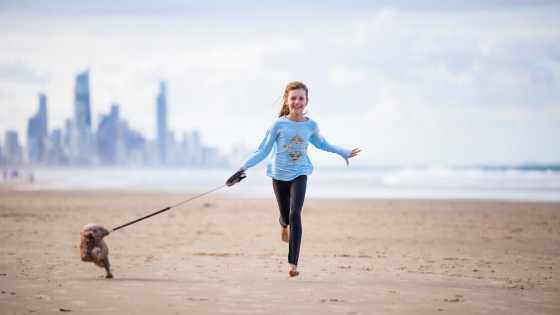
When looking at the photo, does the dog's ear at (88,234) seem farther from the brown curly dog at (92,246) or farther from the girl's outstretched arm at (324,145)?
the girl's outstretched arm at (324,145)

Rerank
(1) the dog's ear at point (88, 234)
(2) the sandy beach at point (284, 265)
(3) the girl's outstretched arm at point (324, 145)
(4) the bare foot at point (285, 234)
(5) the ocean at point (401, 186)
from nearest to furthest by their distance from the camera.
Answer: (2) the sandy beach at point (284, 265) < (1) the dog's ear at point (88, 234) < (3) the girl's outstretched arm at point (324, 145) < (4) the bare foot at point (285, 234) < (5) the ocean at point (401, 186)

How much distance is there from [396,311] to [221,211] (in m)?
13.0

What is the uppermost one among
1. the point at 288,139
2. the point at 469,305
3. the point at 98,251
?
the point at 288,139

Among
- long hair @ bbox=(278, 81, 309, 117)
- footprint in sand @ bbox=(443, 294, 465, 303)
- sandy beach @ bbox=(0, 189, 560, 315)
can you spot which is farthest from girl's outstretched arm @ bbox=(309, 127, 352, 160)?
footprint in sand @ bbox=(443, 294, 465, 303)

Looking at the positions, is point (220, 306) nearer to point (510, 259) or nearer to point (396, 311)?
point (396, 311)

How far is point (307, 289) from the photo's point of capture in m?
6.40

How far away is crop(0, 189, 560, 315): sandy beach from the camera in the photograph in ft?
18.5

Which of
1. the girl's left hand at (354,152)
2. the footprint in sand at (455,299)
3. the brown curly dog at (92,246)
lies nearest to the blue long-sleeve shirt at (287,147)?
the girl's left hand at (354,152)

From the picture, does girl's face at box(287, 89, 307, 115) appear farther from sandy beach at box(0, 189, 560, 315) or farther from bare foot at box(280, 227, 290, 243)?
sandy beach at box(0, 189, 560, 315)

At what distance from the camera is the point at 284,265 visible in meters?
8.20

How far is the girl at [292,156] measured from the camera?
22.7ft

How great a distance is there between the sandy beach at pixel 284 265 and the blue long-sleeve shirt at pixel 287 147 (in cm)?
133

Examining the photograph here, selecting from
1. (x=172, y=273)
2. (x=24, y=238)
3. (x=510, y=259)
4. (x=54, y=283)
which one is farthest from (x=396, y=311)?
(x=24, y=238)

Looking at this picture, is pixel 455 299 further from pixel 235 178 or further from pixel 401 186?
pixel 401 186
